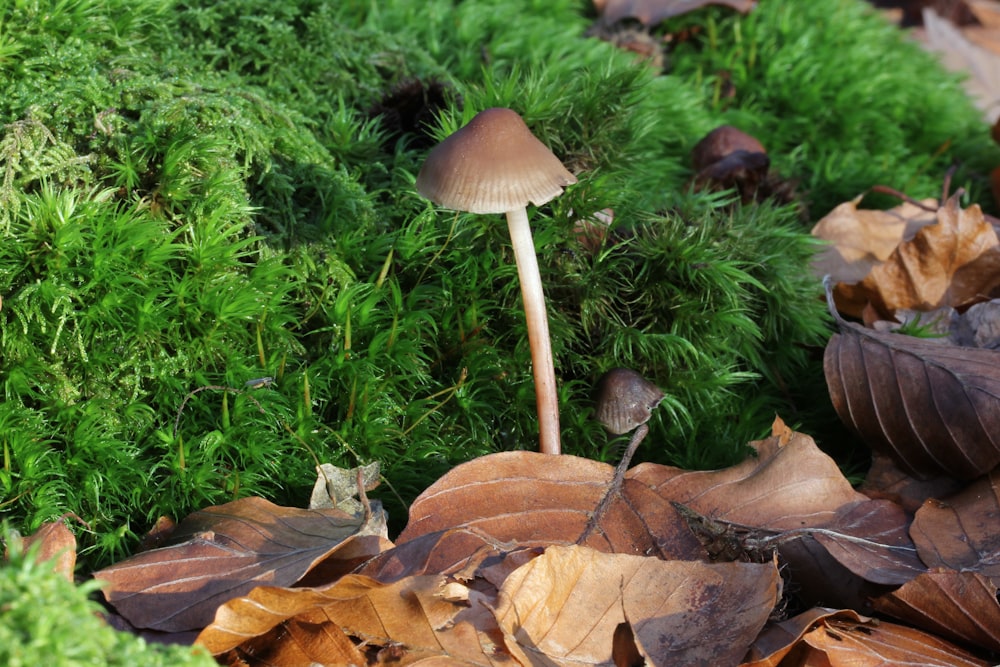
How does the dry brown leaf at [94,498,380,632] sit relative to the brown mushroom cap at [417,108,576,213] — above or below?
below

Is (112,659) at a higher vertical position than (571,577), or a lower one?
higher

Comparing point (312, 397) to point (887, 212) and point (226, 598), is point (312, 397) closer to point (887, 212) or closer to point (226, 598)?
point (226, 598)

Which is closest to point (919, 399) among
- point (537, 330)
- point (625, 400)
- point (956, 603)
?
point (956, 603)

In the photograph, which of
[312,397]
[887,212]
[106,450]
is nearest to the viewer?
Result: [106,450]

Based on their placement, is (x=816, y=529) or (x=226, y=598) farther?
(x=816, y=529)

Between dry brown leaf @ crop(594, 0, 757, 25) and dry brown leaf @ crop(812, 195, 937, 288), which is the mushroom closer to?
dry brown leaf @ crop(812, 195, 937, 288)

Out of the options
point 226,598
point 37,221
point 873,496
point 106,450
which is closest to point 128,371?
point 106,450

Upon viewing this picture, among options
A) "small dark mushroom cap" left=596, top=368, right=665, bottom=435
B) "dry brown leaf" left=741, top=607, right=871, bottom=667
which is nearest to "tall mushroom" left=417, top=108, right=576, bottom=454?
"small dark mushroom cap" left=596, top=368, right=665, bottom=435

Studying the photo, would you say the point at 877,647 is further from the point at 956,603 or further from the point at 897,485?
the point at 897,485
